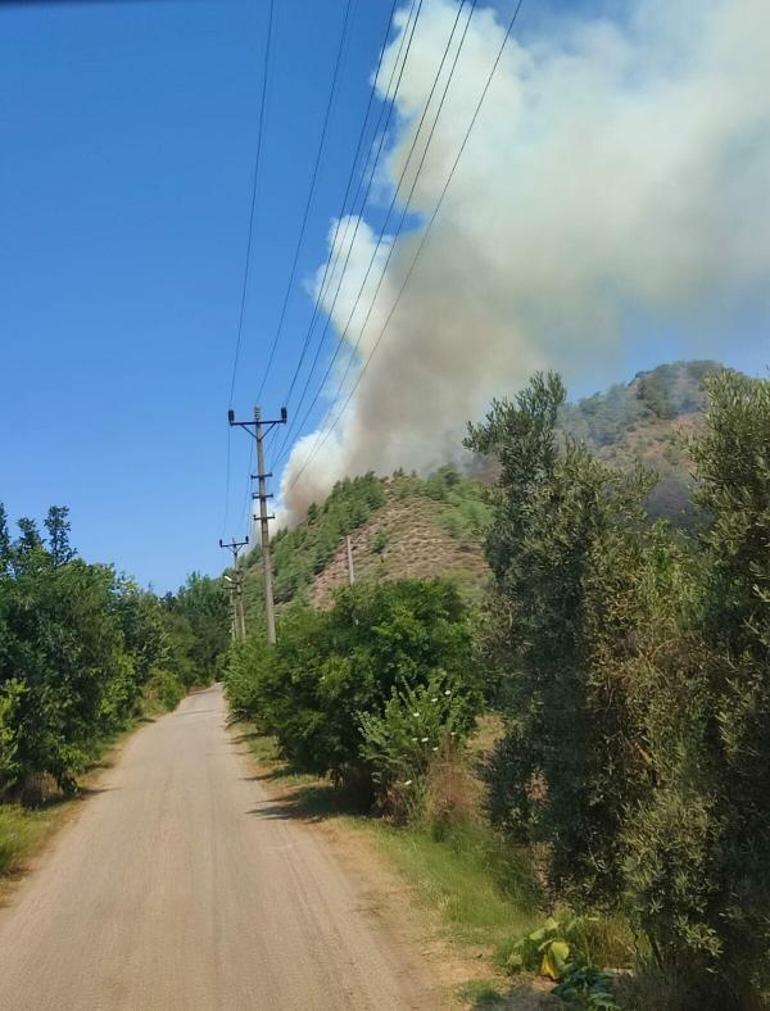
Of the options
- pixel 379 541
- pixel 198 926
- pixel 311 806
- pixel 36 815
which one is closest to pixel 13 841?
pixel 198 926

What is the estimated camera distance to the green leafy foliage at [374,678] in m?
13.6

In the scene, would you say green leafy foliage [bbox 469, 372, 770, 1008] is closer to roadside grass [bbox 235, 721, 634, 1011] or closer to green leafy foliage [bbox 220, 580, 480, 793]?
roadside grass [bbox 235, 721, 634, 1011]

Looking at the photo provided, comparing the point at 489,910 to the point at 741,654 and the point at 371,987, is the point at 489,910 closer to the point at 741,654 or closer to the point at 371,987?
the point at 371,987

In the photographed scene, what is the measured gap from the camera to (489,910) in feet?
27.7

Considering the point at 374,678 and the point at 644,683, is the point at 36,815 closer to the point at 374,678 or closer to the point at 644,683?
the point at 374,678

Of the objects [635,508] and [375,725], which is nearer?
[635,508]

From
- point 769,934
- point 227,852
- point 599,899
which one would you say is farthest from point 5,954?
point 769,934

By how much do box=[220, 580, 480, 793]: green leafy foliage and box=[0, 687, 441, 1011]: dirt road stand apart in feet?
4.16

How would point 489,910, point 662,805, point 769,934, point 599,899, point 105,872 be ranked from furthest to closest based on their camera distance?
point 105,872 < point 489,910 < point 599,899 < point 662,805 < point 769,934

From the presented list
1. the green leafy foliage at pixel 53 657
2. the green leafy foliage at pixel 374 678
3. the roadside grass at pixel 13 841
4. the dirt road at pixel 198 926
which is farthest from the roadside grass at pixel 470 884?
the green leafy foliage at pixel 53 657

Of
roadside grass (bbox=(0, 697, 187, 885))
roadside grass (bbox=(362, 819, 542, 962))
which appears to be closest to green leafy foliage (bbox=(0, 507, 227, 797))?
roadside grass (bbox=(0, 697, 187, 885))

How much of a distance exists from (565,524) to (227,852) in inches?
343

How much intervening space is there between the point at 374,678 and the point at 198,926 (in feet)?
18.4

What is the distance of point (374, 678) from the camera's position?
562 inches
